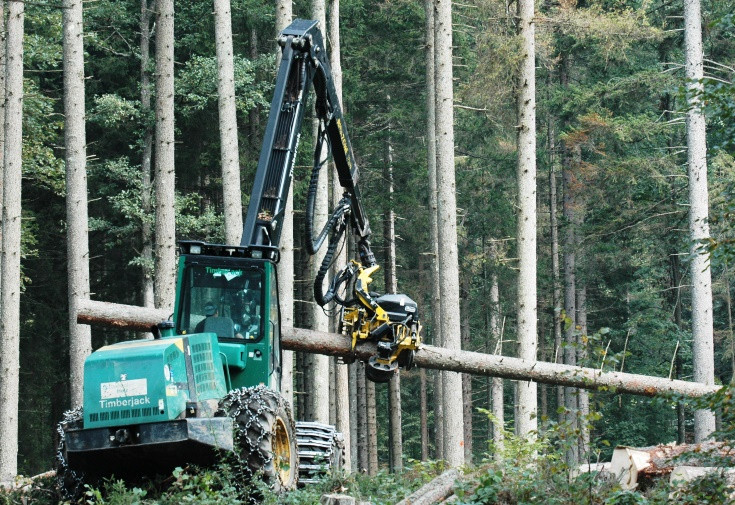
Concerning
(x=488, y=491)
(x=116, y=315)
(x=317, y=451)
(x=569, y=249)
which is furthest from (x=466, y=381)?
(x=488, y=491)

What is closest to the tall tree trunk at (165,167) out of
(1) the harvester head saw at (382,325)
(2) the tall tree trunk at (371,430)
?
(1) the harvester head saw at (382,325)

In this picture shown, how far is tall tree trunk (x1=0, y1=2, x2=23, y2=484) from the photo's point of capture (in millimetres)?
18844

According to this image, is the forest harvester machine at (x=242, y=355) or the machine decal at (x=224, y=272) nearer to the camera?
the forest harvester machine at (x=242, y=355)

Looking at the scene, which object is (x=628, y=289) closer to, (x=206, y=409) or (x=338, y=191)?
(x=338, y=191)

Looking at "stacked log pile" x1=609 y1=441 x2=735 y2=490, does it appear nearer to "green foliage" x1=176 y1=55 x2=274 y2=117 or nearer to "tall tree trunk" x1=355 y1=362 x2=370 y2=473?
"green foliage" x1=176 y1=55 x2=274 y2=117

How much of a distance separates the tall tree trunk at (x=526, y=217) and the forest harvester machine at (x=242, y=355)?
16.0ft

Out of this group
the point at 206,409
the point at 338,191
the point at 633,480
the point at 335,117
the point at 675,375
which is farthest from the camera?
the point at 675,375

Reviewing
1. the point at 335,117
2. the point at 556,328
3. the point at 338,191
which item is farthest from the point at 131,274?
the point at 335,117

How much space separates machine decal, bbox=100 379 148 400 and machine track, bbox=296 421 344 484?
2.97 meters

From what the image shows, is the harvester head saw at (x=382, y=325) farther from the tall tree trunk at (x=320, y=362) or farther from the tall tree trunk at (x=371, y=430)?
the tall tree trunk at (x=371, y=430)

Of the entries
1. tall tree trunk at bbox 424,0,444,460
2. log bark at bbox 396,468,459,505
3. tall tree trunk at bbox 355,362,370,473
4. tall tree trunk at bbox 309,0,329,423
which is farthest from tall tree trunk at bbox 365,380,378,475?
log bark at bbox 396,468,459,505

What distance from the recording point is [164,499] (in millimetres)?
9188

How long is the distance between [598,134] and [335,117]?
17942 millimetres

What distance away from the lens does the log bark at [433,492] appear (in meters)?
10.2
